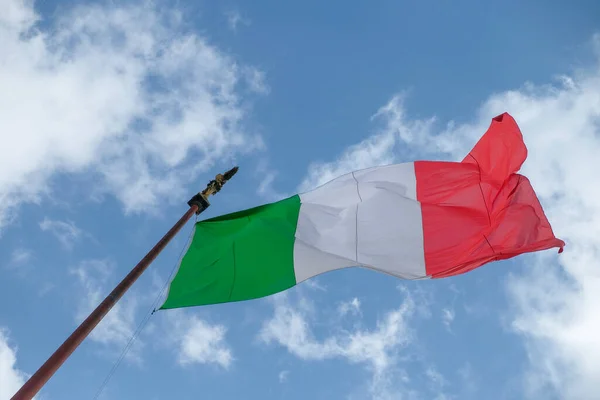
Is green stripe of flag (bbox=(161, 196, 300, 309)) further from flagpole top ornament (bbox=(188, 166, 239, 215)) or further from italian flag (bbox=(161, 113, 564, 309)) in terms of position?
flagpole top ornament (bbox=(188, 166, 239, 215))

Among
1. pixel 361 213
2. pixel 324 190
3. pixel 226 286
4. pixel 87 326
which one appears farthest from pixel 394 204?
pixel 87 326

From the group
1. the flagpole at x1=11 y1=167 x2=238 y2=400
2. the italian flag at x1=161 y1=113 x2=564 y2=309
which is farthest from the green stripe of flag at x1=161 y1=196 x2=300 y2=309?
the flagpole at x1=11 y1=167 x2=238 y2=400

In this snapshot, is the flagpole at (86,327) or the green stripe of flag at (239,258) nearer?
the flagpole at (86,327)

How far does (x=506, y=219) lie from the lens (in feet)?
37.4

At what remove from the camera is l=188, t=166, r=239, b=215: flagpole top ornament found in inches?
512

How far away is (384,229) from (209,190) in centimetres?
480

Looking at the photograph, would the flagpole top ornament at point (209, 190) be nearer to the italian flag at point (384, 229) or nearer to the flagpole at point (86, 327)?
the flagpole at point (86, 327)

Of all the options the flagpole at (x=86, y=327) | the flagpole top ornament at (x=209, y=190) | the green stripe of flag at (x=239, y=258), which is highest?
the flagpole top ornament at (x=209, y=190)

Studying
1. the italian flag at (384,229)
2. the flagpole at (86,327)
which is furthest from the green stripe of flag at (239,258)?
the flagpole at (86,327)

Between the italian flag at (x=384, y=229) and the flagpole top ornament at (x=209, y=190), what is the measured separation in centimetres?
129

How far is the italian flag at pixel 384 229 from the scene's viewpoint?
36.5ft

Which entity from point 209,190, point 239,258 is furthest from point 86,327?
point 209,190

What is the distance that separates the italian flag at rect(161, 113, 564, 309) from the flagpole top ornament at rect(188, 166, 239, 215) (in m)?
1.29

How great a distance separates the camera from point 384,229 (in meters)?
12.2
